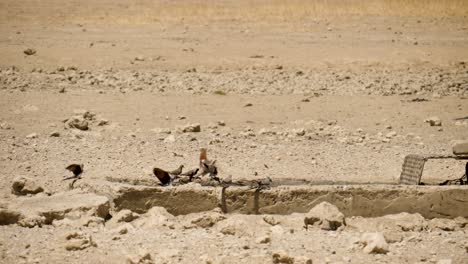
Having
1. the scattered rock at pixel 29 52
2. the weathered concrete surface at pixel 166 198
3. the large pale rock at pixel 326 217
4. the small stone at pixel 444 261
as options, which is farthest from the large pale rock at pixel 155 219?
the scattered rock at pixel 29 52

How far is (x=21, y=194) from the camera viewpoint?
8055 mm

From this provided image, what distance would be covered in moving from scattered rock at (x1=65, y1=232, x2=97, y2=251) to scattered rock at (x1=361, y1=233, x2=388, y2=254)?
2067 mm

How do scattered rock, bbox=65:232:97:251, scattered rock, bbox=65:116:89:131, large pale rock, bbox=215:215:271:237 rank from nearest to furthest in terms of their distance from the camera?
1. scattered rock, bbox=65:232:97:251
2. large pale rock, bbox=215:215:271:237
3. scattered rock, bbox=65:116:89:131

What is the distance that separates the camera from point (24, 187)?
8.05 meters

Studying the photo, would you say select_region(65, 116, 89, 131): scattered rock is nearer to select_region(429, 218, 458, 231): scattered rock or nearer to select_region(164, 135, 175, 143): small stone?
select_region(164, 135, 175, 143): small stone

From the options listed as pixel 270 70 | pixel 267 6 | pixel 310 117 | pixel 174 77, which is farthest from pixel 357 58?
pixel 267 6

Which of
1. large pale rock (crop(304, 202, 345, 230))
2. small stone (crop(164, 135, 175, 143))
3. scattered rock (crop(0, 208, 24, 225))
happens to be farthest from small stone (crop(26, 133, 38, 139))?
large pale rock (crop(304, 202, 345, 230))

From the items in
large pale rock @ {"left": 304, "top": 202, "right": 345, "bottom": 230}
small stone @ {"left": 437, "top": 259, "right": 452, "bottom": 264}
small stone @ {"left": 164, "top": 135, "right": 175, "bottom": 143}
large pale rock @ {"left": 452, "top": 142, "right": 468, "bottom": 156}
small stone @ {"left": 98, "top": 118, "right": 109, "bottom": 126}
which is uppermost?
large pale rock @ {"left": 452, "top": 142, "right": 468, "bottom": 156}

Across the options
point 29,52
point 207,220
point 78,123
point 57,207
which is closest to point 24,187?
point 57,207

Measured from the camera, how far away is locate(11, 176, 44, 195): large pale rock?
8055 mm

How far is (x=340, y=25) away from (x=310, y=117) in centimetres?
940

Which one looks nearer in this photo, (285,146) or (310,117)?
(285,146)

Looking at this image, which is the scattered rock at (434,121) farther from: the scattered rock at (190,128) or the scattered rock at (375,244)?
the scattered rock at (375,244)

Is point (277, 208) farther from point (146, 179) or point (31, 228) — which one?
point (31, 228)
